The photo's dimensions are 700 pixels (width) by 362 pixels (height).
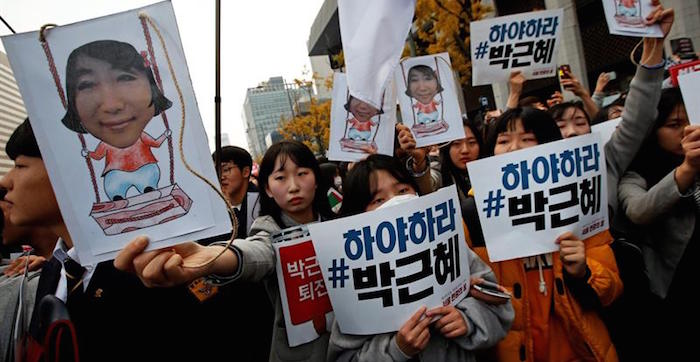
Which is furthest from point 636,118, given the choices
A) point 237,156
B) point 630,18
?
point 237,156

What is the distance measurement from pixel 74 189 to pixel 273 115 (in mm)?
126538

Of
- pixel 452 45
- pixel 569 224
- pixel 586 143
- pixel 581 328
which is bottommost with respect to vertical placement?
pixel 581 328

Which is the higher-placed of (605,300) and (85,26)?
(85,26)

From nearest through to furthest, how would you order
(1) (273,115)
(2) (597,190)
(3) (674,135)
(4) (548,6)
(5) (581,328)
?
(5) (581,328), (2) (597,190), (3) (674,135), (4) (548,6), (1) (273,115)

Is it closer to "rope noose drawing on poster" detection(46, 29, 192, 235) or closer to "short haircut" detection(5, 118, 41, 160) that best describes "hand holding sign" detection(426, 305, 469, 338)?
"rope noose drawing on poster" detection(46, 29, 192, 235)

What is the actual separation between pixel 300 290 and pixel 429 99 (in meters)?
2.28

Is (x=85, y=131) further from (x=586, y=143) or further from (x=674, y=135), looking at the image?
(x=674, y=135)

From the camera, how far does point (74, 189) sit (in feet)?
3.65

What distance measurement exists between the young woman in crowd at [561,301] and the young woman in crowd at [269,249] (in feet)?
2.87

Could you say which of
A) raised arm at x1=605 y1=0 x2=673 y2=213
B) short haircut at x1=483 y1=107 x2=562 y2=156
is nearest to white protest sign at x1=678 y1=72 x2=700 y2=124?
raised arm at x1=605 y1=0 x2=673 y2=213

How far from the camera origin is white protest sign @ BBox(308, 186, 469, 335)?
1509mm

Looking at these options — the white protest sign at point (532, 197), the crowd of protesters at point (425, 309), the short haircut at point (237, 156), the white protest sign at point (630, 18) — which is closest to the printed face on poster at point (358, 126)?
the short haircut at point (237, 156)

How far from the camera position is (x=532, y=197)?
1.80 metres

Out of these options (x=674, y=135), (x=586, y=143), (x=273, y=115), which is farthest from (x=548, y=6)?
(x=273, y=115)
